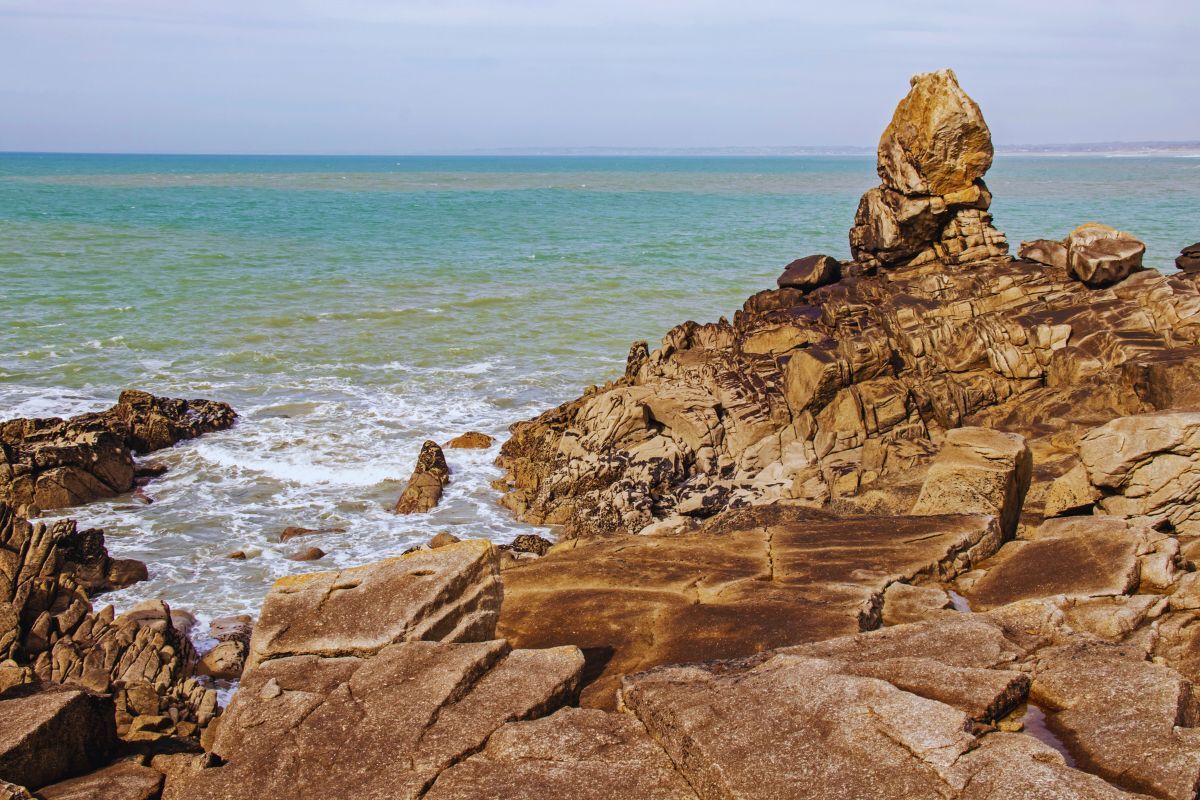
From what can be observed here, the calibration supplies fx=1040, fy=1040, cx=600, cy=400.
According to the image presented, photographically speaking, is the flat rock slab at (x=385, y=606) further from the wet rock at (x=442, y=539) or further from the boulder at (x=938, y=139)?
the boulder at (x=938, y=139)

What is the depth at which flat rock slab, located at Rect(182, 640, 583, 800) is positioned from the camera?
678 centimetres

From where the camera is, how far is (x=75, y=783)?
295 inches

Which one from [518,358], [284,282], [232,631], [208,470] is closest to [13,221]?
[284,282]

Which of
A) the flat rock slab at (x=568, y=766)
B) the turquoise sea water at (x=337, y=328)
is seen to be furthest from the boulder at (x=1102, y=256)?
the flat rock slab at (x=568, y=766)

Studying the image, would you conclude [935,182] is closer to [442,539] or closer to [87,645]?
[442,539]

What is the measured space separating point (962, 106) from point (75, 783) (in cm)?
2143

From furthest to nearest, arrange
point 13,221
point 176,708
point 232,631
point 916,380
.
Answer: point 13,221 < point 916,380 < point 232,631 < point 176,708

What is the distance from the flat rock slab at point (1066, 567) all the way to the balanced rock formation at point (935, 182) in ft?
42.1

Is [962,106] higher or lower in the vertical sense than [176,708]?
higher

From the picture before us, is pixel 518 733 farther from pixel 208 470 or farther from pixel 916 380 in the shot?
pixel 208 470

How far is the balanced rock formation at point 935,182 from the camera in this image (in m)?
23.0

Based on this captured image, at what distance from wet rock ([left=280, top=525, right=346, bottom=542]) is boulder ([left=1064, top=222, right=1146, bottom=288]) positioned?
15.8 m

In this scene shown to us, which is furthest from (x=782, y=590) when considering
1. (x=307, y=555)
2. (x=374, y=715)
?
(x=307, y=555)

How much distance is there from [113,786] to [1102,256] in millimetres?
20155
